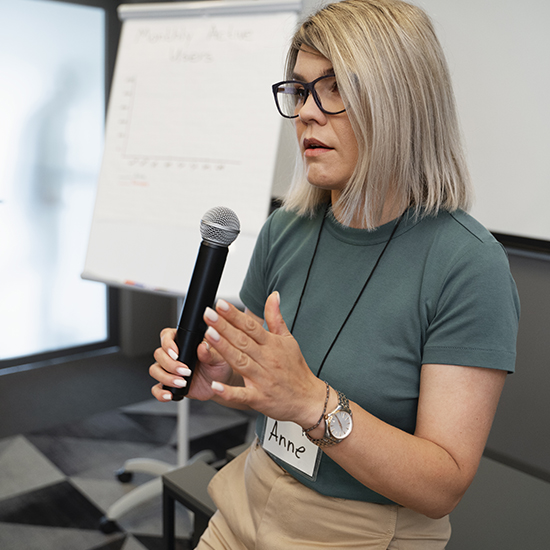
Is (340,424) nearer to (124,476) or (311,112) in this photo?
(311,112)

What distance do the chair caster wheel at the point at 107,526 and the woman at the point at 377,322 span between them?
3.86 feet

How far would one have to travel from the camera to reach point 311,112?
2.93 ft

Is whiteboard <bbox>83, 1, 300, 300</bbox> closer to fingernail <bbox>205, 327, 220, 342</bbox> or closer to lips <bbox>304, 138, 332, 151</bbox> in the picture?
lips <bbox>304, 138, 332, 151</bbox>

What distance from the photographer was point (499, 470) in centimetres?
149

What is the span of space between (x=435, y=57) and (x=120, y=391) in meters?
2.88

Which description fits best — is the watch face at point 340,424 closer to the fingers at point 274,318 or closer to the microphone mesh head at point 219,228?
the fingers at point 274,318

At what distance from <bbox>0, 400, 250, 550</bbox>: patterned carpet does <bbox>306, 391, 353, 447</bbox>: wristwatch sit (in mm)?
1520

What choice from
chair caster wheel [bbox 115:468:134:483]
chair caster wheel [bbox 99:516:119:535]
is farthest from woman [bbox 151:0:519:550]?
chair caster wheel [bbox 115:468:134:483]

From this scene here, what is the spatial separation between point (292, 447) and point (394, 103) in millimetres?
603

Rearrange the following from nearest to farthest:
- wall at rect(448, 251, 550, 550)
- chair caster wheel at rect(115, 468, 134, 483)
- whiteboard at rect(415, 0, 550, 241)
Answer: wall at rect(448, 251, 550, 550) → whiteboard at rect(415, 0, 550, 241) → chair caster wheel at rect(115, 468, 134, 483)

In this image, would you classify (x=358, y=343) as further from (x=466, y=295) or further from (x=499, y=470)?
(x=499, y=470)

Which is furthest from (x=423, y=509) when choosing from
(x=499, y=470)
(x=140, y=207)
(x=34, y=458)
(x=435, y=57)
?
(x=34, y=458)

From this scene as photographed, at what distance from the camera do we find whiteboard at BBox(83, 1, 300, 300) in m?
1.88

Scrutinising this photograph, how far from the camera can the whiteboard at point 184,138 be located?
188 centimetres
